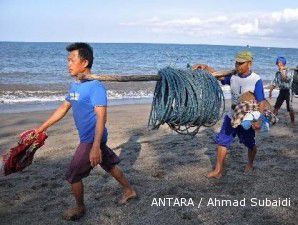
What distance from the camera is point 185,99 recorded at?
3.94 metres

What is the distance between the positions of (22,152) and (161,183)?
6.44ft

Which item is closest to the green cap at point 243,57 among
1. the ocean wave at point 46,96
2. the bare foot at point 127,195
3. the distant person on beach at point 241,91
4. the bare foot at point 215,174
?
the distant person on beach at point 241,91

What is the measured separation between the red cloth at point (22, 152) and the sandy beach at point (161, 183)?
583 mm

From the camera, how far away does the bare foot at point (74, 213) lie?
404 cm

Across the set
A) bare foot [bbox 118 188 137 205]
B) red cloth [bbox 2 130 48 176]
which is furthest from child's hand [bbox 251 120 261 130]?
red cloth [bbox 2 130 48 176]

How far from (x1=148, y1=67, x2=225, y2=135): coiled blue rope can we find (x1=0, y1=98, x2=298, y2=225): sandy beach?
106cm

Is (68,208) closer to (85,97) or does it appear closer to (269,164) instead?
(85,97)

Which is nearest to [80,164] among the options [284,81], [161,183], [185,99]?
[185,99]

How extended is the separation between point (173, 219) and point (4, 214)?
191 centimetres

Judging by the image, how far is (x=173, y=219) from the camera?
13.4ft

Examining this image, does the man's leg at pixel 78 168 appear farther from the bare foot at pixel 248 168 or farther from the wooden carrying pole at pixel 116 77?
Answer: the bare foot at pixel 248 168

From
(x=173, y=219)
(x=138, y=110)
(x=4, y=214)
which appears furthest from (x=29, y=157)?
(x=138, y=110)

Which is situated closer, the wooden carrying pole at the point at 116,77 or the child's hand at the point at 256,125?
the wooden carrying pole at the point at 116,77

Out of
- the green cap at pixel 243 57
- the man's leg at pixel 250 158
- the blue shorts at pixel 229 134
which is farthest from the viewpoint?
the man's leg at pixel 250 158
